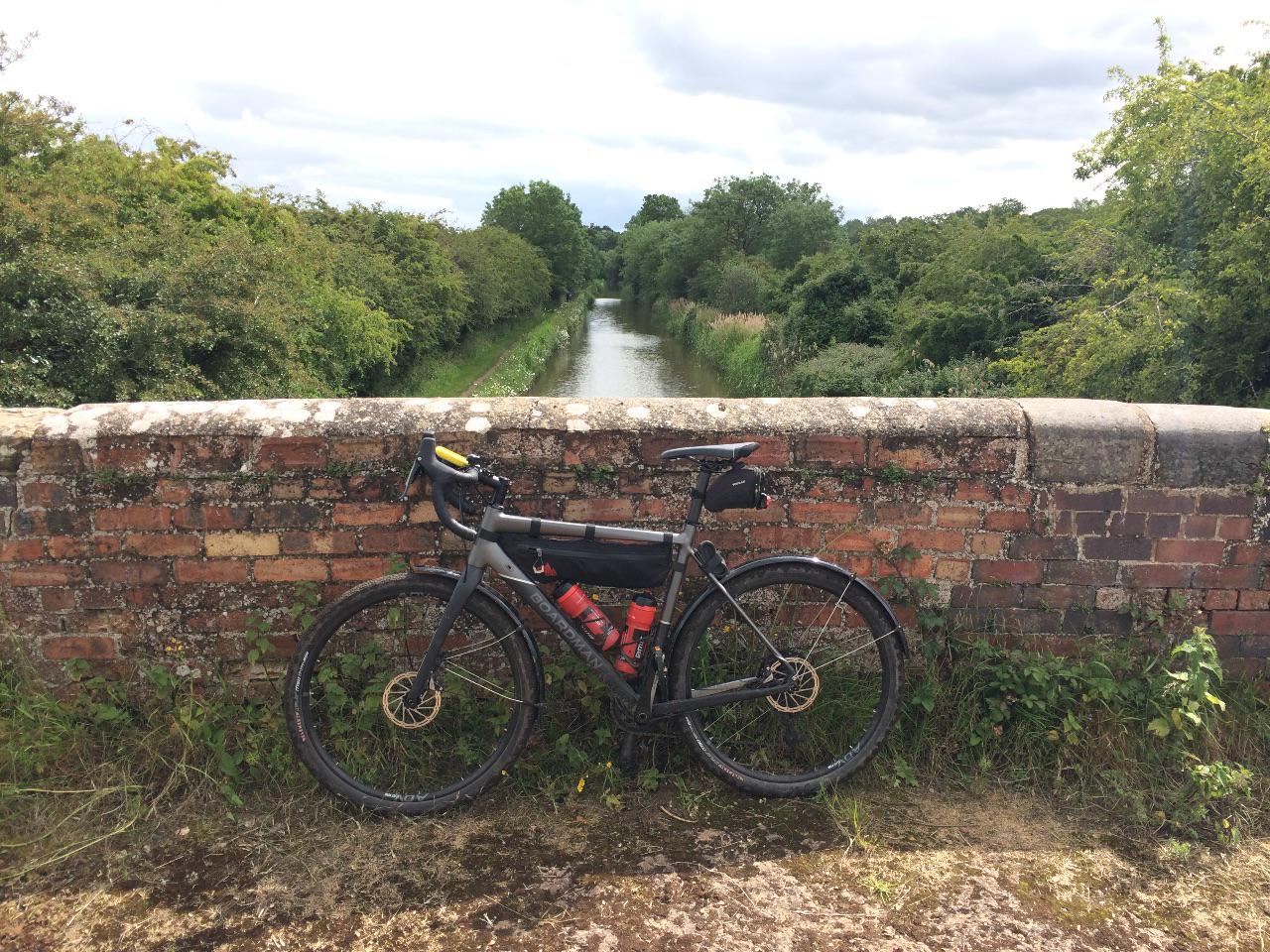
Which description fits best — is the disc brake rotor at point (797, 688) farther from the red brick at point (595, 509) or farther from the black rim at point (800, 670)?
the red brick at point (595, 509)

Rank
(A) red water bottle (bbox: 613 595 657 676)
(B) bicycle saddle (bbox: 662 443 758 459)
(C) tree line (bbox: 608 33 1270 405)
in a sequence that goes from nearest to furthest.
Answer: (B) bicycle saddle (bbox: 662 443 758 459) → (A) red water bottle (bbox: 613 595 657 676) → (C) tree line (bbox: 608 33 1270 405)

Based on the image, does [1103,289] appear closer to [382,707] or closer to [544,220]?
[382,707]

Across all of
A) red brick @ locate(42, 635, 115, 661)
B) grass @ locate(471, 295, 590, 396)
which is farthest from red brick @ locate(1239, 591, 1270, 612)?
grass @ locate(471, 295, 590, 396)

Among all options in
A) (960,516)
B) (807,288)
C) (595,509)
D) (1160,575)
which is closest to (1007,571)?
(960,516)

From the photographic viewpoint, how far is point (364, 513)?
2508 mm

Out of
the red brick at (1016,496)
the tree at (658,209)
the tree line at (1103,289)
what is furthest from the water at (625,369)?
the tree at (658,209)

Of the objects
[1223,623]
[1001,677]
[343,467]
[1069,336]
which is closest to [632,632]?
[343,467]

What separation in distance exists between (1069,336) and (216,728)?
10188 mm

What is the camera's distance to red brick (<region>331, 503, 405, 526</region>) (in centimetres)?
251

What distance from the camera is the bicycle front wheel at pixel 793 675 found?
2.37 m

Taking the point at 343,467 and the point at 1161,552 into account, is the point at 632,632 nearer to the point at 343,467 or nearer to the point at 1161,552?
the point at 343,467

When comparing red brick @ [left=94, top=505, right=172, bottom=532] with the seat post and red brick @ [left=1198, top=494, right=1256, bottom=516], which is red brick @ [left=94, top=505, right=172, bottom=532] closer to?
the seat post

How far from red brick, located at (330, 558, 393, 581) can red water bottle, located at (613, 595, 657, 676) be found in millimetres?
797

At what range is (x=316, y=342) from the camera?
1455 cm
